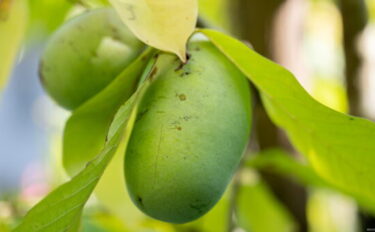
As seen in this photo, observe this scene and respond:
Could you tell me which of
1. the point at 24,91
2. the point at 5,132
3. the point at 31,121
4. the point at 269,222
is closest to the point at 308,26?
the point at 269,222

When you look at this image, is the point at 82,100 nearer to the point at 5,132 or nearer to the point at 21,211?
the point at 21,211

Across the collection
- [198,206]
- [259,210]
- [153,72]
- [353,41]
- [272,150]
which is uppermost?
[153,72]

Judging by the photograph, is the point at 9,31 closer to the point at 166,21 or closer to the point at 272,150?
the point at 166,21

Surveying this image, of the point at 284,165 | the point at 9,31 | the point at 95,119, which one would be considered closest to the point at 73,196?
the point at 95,119

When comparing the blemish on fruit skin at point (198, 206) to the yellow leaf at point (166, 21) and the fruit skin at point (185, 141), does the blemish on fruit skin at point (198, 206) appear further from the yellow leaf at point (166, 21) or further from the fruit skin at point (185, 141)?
the yellow leaf at point (166, 21)

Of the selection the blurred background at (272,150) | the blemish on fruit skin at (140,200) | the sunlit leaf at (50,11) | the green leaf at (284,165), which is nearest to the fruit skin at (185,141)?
the blemish on fruit skin at (140,200)

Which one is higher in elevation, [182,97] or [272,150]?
[182,97]

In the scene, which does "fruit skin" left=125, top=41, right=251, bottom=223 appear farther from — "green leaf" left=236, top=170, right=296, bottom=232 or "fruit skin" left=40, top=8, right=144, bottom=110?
"green leaf" left=236, top=170, right=296, bottom=232
